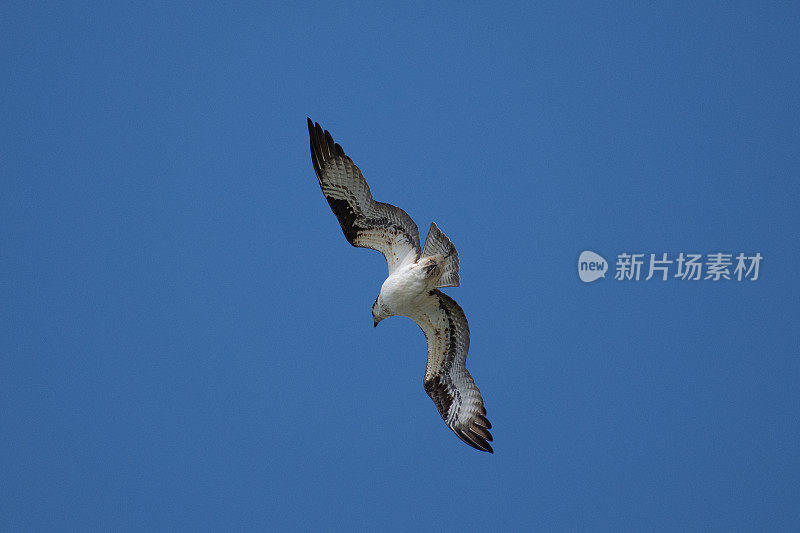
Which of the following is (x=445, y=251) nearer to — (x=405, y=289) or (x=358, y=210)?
(x=405, y=289)

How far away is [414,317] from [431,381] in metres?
0.54

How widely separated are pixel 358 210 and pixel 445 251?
2.70 ft

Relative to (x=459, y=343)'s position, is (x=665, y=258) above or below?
above

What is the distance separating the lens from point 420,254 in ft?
37.6

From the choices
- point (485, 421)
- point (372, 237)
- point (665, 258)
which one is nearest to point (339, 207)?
point (372, 237)

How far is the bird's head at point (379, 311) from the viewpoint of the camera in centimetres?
1167

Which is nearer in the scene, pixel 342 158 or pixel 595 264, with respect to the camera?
pixel 342 158

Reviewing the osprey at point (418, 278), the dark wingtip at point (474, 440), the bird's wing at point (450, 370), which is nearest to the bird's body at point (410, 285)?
the osprey at point (418, 278)

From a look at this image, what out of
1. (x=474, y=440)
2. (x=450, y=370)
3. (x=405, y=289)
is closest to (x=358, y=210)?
(x=405, y=289)

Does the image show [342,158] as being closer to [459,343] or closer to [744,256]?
[459,343]

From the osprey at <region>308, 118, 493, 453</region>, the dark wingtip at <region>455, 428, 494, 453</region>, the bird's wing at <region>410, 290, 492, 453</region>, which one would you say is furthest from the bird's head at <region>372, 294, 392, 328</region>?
the dark wingtip at <region>455, 428, 494, 453</region>

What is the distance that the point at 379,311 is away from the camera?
11.7 metres

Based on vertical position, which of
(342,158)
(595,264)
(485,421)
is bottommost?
(485,421)

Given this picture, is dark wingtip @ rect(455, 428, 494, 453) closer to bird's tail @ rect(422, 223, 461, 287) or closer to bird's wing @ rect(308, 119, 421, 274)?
bird's tail @ rect(422, 223, 461, 287)
